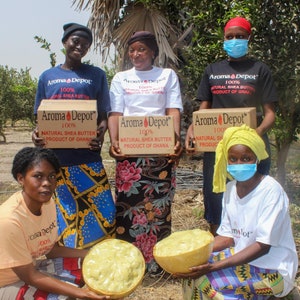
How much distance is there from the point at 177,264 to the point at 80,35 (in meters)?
1.73

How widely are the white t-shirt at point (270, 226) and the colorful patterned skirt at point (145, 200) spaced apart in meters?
0.89

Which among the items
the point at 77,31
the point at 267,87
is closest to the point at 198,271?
the point at 267,87

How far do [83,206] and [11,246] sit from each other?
1131mm

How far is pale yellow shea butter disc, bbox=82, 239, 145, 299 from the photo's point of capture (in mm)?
2322

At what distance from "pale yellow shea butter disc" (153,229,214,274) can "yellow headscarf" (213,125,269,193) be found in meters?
0.36

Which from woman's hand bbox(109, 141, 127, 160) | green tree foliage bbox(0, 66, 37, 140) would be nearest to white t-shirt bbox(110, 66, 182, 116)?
woman's hand bbox(109, 141, 127, 160)

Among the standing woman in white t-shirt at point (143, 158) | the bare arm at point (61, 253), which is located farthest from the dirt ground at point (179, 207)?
the bare arm at point (61, 253)

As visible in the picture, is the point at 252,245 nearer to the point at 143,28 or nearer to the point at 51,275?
the point at 51,275

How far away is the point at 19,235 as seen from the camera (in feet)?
7.63

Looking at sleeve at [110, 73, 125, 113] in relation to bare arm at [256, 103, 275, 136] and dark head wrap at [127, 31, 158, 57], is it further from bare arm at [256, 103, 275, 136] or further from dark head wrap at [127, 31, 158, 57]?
bare arm at [256, 103, 275, 136]

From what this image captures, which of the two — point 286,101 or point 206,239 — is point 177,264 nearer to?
point 206,239

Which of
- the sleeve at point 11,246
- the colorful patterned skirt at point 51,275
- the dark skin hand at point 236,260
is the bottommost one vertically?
the colorful patterned skirt at point 51,275

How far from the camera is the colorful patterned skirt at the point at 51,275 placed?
2336 millimetres

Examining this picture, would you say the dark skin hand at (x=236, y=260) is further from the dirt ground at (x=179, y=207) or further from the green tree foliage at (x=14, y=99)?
the green tree foliage at (x=14, y=99)
